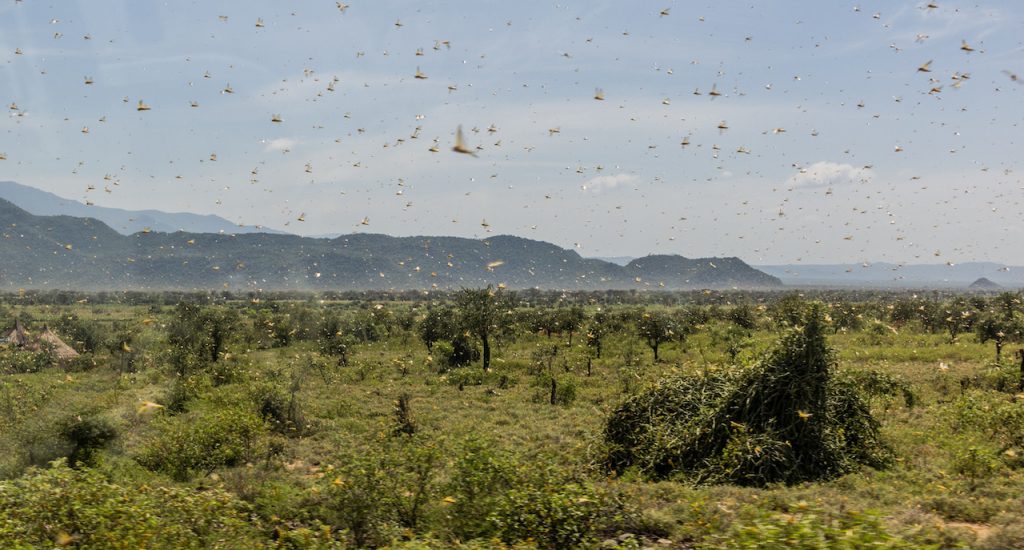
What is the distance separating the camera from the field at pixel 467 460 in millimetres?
11141

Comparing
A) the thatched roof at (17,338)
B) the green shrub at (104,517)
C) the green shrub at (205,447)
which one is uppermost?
the green shrub at (104,517)

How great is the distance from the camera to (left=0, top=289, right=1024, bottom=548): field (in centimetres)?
1114

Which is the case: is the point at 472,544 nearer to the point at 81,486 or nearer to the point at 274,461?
the point at 81,486

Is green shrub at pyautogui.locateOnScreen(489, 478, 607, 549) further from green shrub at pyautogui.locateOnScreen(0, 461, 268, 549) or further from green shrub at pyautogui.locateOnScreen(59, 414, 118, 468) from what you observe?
green shrub at pyautogui.locateOnScreen(59, 414, 118, 468)

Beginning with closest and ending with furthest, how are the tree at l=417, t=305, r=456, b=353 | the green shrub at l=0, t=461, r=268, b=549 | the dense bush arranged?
the green shrub at l=0, t=461, r=268, b=549, the dense bush, the tree at l=417, t=305, r=456, b=353

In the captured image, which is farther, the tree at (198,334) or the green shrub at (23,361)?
the tree at (198,334)

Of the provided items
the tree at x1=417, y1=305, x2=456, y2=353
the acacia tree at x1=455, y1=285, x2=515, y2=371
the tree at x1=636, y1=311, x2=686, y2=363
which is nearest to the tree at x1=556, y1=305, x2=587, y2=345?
the tree at x1=636, y1=311, x2=686, y2=363

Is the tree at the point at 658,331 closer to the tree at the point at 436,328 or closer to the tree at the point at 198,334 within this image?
the tree at the point at 436,328

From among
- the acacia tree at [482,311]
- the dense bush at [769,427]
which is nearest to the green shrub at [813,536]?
the dense bush at [769,427]

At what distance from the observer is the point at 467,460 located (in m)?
13.6

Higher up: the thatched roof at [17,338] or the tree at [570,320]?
the tree at [570,320]

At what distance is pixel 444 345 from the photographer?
174ft

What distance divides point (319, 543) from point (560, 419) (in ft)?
66.6

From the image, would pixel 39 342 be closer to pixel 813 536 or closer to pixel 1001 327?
pixel 813 536
